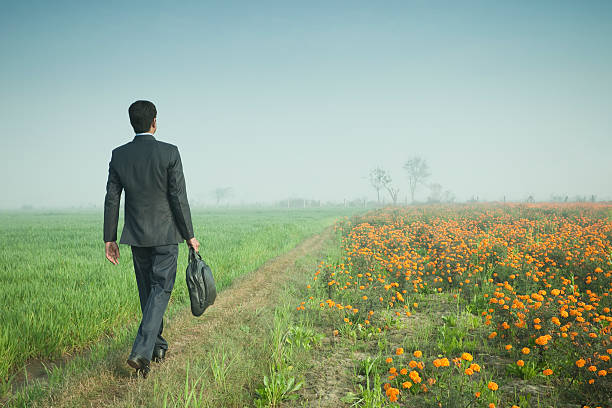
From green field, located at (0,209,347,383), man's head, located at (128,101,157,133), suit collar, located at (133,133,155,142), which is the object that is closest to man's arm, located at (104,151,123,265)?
suit collar, located at (133,133,155,142)

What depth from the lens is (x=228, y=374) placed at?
3119 mm

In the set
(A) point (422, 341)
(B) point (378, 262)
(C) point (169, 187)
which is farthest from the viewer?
(B) point (378, 262)

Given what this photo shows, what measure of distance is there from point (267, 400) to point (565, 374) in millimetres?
2852

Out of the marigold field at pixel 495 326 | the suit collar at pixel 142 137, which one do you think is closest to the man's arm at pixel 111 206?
the suit collar at pixel 142 137

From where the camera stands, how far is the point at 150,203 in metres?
3.28

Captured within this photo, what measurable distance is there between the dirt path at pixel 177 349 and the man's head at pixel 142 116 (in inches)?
102

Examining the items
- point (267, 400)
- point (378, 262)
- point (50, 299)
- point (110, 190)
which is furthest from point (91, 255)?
point (267, 400)

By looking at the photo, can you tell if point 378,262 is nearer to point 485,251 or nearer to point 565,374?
point 485,251

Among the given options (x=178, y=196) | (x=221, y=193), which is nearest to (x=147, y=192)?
(x=178, y=196)

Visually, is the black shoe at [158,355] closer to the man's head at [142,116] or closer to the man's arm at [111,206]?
Answer: the man's arm at [111,206]

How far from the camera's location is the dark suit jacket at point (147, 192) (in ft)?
10.6

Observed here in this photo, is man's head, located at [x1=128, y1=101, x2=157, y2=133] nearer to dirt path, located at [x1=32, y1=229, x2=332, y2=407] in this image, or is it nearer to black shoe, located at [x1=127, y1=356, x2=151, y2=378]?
black shoe, located at [x1=127, y1=356, x2=151, y2=378]

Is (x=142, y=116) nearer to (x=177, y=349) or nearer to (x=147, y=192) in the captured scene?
(x=147, y=192)

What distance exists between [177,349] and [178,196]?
2.04 meters
